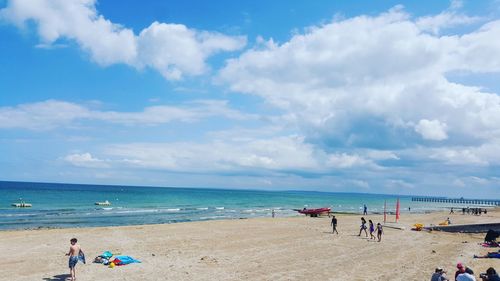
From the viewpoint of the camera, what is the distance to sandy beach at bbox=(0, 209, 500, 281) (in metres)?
16.4

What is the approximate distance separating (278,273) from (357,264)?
462cm

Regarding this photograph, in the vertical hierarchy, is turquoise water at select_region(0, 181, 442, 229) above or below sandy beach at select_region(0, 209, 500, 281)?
below

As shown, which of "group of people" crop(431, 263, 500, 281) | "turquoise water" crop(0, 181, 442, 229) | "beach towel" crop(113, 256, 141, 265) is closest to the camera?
"group of people" crop(431, 263, 500, 281)

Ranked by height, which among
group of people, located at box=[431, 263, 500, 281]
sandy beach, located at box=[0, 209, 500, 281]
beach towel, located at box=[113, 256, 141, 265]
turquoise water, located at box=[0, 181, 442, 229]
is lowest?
turquoise water, located at box=[0, 181, 442, 229]

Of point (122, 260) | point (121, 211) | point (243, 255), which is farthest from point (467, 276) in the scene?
point (121, 211)

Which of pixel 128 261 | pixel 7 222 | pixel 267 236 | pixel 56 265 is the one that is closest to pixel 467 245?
pixel 267 236

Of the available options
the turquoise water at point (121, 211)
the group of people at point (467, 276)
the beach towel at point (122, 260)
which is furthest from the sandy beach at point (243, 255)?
the turquoise water at point (121, 211)

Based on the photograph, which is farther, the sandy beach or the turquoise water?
the turquoise water

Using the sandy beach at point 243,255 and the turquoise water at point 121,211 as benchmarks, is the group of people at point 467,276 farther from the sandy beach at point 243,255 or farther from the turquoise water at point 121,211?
the turquoise water at point 121,211

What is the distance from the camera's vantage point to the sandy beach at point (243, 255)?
53.9 feet

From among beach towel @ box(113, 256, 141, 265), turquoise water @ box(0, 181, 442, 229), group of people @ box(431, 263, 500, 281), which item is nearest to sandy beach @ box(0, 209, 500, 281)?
beach towel @ box(113, 256, 141, 265)

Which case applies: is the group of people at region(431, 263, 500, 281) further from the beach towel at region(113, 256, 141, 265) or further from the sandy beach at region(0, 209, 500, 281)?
the beach towel at region(113, 256, 141, 265)

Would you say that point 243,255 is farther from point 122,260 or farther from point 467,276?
point 467,276

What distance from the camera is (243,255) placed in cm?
2091
